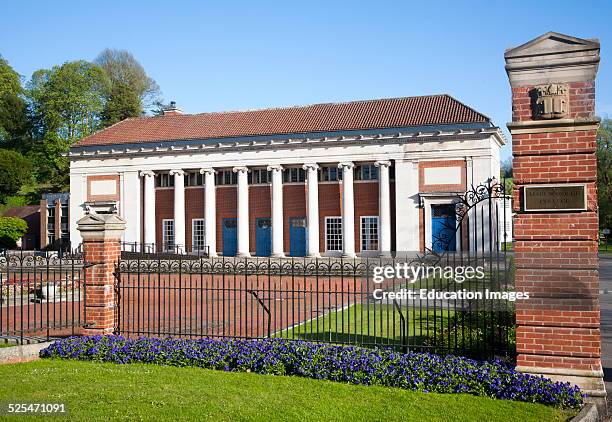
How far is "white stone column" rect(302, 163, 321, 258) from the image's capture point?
1490 inches

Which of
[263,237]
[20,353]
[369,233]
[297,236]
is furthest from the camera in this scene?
[263,237]

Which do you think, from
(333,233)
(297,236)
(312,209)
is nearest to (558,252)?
(312,209)

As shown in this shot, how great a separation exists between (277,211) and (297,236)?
7.17 feet

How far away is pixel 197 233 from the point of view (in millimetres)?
41750

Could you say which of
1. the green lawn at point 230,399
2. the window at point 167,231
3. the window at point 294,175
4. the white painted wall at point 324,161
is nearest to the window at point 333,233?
the window at point 294,175

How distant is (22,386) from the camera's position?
307 inches

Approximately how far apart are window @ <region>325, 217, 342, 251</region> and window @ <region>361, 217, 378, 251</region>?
1560 millimetres

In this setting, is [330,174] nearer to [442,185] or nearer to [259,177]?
[259,177]

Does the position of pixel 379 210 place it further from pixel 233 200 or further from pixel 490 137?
pixel 233 200

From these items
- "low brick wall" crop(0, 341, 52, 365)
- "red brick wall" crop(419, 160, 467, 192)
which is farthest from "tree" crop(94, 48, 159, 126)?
"low brick wall" crop(0, 341, 52, 365)

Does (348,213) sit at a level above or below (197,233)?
above

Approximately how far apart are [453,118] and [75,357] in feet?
96.9

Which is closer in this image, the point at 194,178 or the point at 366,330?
the point at 366,330

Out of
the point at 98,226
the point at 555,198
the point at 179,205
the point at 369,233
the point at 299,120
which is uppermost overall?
the point at 299,120
